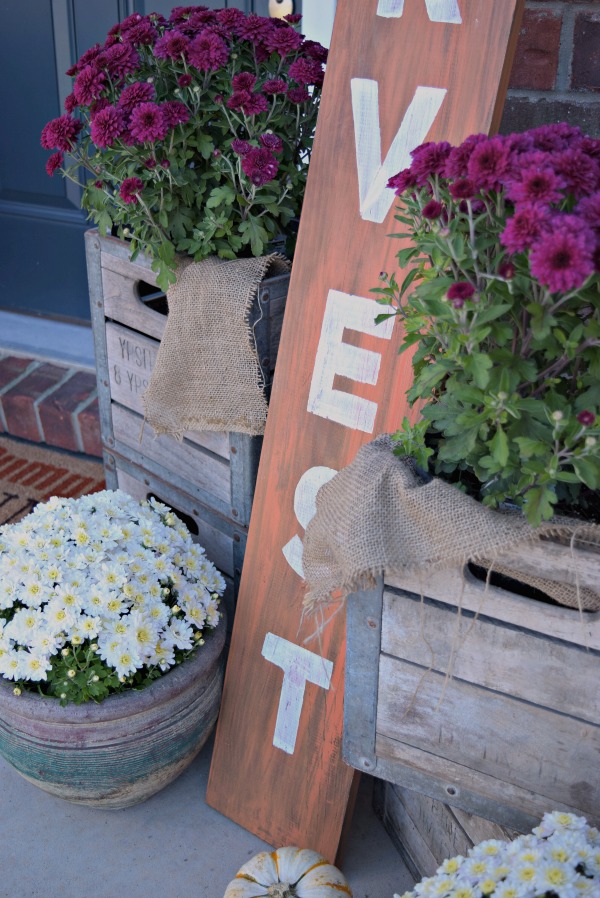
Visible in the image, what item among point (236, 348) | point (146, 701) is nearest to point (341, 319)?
point (236, 348)

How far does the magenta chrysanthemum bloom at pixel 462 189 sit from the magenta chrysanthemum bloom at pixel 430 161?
0.09 meters

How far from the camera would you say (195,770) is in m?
1.96

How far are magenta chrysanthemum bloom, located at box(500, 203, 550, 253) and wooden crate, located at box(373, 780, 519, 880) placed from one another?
0.91m

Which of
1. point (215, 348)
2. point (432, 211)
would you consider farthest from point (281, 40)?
point (432, 211)

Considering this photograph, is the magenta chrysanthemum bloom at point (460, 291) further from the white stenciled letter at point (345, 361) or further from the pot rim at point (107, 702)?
the pot rim at point (107, 702)

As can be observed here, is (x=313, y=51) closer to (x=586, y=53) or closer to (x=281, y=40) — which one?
(x=281, y=40)

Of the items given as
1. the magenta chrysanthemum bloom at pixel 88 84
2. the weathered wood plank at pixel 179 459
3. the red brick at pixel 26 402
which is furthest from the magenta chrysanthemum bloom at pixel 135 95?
the red brick at pixel 26 402

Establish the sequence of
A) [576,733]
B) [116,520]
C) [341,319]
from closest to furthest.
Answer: [576,733], [341,319], [116,520]

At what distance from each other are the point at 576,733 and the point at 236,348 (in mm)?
945

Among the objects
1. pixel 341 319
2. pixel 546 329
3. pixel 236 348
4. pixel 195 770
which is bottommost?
pixel 195 770

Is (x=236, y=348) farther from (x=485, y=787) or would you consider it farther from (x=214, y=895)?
(x=214, y=895)

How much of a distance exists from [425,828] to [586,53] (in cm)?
151

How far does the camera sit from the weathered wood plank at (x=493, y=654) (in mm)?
1125

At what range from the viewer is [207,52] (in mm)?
1637
